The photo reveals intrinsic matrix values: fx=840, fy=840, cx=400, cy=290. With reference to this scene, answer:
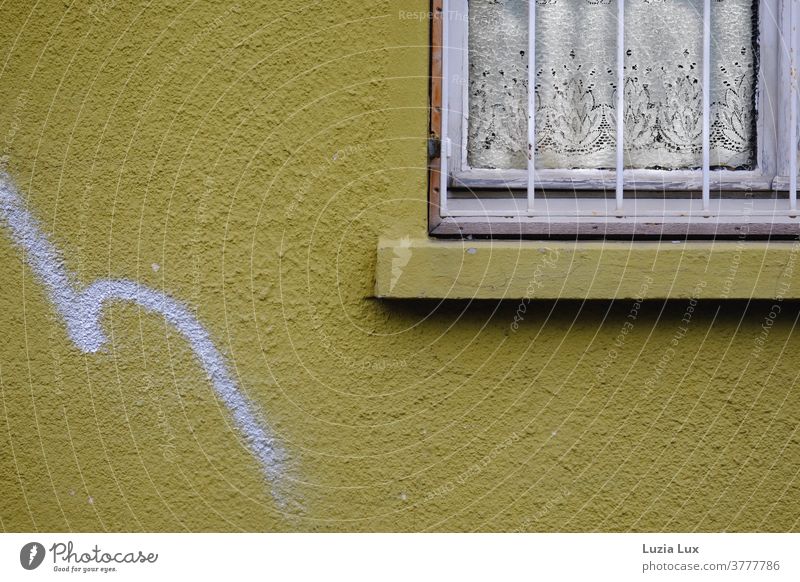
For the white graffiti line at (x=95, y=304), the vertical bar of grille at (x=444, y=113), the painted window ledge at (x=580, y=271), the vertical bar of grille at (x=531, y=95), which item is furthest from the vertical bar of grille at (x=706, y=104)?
the white graffiti line at (x=95, y=304)

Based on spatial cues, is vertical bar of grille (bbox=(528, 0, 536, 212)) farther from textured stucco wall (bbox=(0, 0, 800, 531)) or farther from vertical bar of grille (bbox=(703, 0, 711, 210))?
vertical bar of grille (bbox=(703, 0, 711, 210))

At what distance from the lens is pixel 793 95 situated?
1960 mm

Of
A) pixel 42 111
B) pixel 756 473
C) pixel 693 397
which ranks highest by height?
pixel 42 111

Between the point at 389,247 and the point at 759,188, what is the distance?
3.00 ft

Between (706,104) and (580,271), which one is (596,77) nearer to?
(706,104)

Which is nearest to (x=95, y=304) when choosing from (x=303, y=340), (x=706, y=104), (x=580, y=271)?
(x=303, y=340)

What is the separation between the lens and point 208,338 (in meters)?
1.92

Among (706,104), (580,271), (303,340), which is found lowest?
(303,340)

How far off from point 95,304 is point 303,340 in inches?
18.9

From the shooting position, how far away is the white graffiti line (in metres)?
1.91

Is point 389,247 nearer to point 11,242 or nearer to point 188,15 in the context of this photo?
point 188,15

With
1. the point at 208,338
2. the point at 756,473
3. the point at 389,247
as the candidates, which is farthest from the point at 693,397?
the point at 208,338

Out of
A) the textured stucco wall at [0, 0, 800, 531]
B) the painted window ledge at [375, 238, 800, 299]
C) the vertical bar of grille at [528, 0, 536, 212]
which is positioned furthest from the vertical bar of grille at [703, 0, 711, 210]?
the vertical bar of grille at [528, 0, 536, 212]

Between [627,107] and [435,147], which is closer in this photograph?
[435,147]
